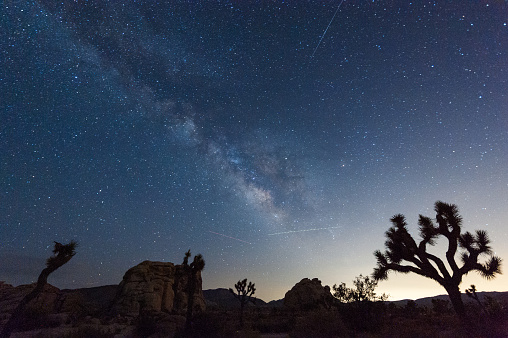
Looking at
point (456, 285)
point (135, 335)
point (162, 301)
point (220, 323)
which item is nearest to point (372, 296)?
point (456, 285)

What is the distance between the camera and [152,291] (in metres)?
32.8

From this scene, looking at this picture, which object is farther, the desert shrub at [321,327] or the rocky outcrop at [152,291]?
the rocky outcrop at [152,291]

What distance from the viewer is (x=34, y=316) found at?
18531 millimetres

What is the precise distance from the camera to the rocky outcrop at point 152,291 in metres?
30.4

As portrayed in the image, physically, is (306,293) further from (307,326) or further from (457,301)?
(307,326)

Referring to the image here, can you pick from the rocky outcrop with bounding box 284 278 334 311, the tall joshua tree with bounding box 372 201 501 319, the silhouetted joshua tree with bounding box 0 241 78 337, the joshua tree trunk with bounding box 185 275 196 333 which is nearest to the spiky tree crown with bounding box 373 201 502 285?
the tall joshua tree with bounding box 372 201 501 319

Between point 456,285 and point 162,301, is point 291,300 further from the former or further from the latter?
point 456,285

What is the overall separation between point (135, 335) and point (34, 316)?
9835 millimetres

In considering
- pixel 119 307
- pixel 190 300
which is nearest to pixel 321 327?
pixel 190 300

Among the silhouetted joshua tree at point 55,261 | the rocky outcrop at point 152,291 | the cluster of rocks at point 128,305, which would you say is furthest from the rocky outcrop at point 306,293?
the silhouetted joshua tree at point 55,261

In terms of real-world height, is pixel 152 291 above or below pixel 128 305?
above

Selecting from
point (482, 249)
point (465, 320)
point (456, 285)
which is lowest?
point (465, 320)

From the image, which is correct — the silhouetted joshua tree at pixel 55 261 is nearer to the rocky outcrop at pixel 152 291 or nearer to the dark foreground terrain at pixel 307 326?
the dark foreground terrain at pixel 307 326

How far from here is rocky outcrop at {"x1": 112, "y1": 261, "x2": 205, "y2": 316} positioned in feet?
99.8
